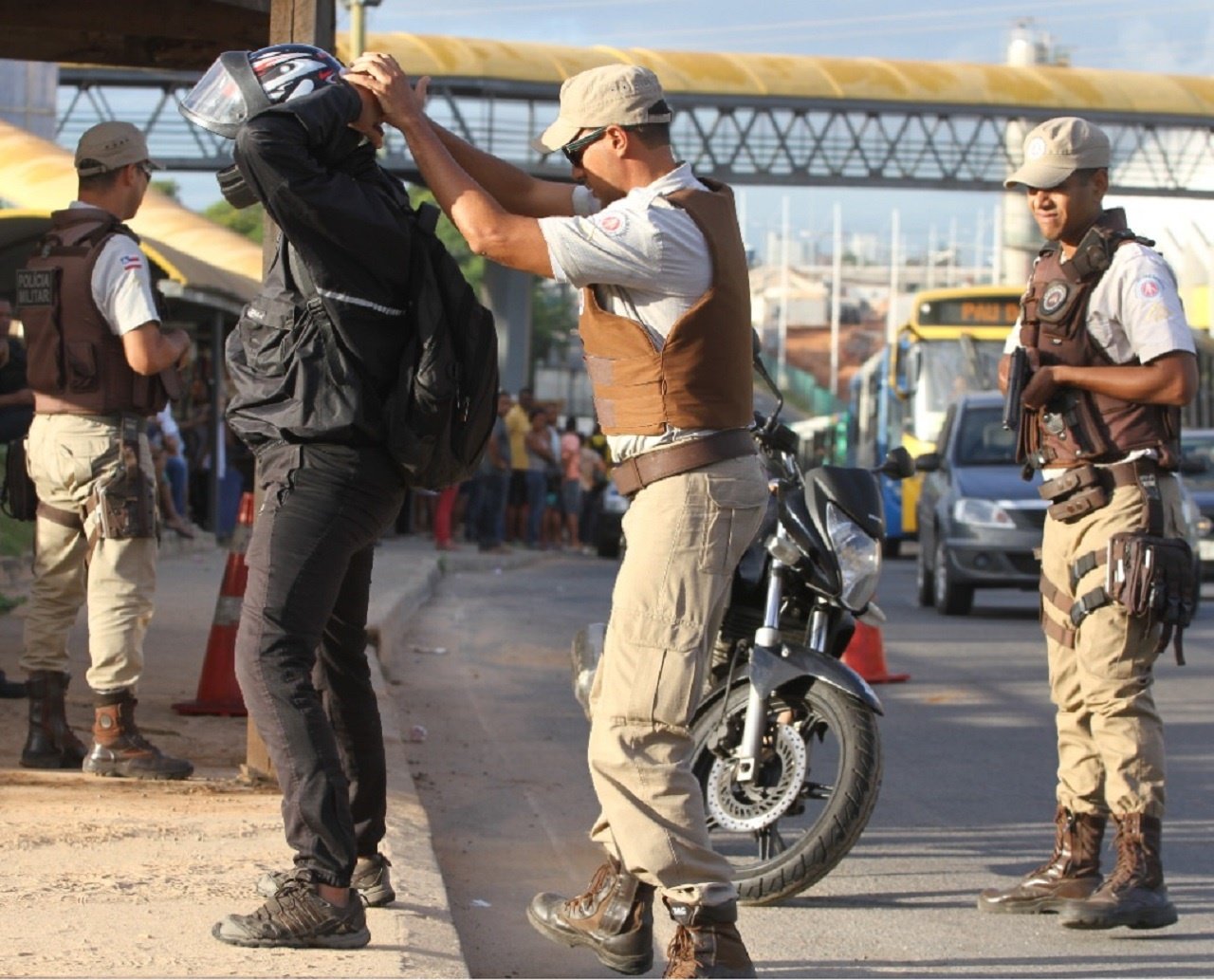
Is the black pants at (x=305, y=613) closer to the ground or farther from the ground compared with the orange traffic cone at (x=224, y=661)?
farther from the ground

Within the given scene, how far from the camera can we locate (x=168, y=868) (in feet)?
16.2

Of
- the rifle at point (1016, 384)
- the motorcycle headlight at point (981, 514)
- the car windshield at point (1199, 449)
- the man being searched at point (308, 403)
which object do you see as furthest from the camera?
the car windshield at point (1199, 449)

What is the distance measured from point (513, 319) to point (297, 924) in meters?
42.6

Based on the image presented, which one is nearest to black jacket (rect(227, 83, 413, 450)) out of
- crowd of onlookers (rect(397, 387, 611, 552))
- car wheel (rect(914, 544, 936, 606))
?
car wheel (rect(914, 544, 936, 606))

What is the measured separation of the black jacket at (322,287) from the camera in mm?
4320

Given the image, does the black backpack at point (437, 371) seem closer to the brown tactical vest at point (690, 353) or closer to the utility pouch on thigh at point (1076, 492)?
the brown tactical vest at point (690, 353)

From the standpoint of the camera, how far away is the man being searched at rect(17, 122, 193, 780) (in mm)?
6324

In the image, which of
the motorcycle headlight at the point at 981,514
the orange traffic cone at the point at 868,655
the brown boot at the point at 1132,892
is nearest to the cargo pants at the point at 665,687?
the brown boot at the point at 1132,892

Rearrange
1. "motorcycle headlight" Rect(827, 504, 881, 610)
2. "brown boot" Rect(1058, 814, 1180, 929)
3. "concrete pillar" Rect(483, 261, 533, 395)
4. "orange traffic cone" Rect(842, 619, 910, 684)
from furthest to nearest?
1. "concrete pillar" Rect(483, 261, 533, 395)
2. "orange traffic cone" Rect(842, 619, 910, 684)
3. "motorcycle headlight" Rect(827, 504, 881, 610)
4. "brown boot" Rect(1058, 814, 1180, 929)

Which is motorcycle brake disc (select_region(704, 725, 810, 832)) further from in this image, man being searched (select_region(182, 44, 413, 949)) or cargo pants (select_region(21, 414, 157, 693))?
cargo pants (select_region(21, 414, 157, 693))

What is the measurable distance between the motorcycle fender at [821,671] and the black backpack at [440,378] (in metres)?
1.26

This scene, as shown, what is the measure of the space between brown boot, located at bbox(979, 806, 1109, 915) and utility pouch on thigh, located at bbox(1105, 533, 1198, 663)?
549mm

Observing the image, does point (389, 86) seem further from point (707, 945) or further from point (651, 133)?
point (707, 945)

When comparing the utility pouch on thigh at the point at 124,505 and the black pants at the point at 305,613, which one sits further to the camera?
the utility pouch on thigh at the point at 124,505
